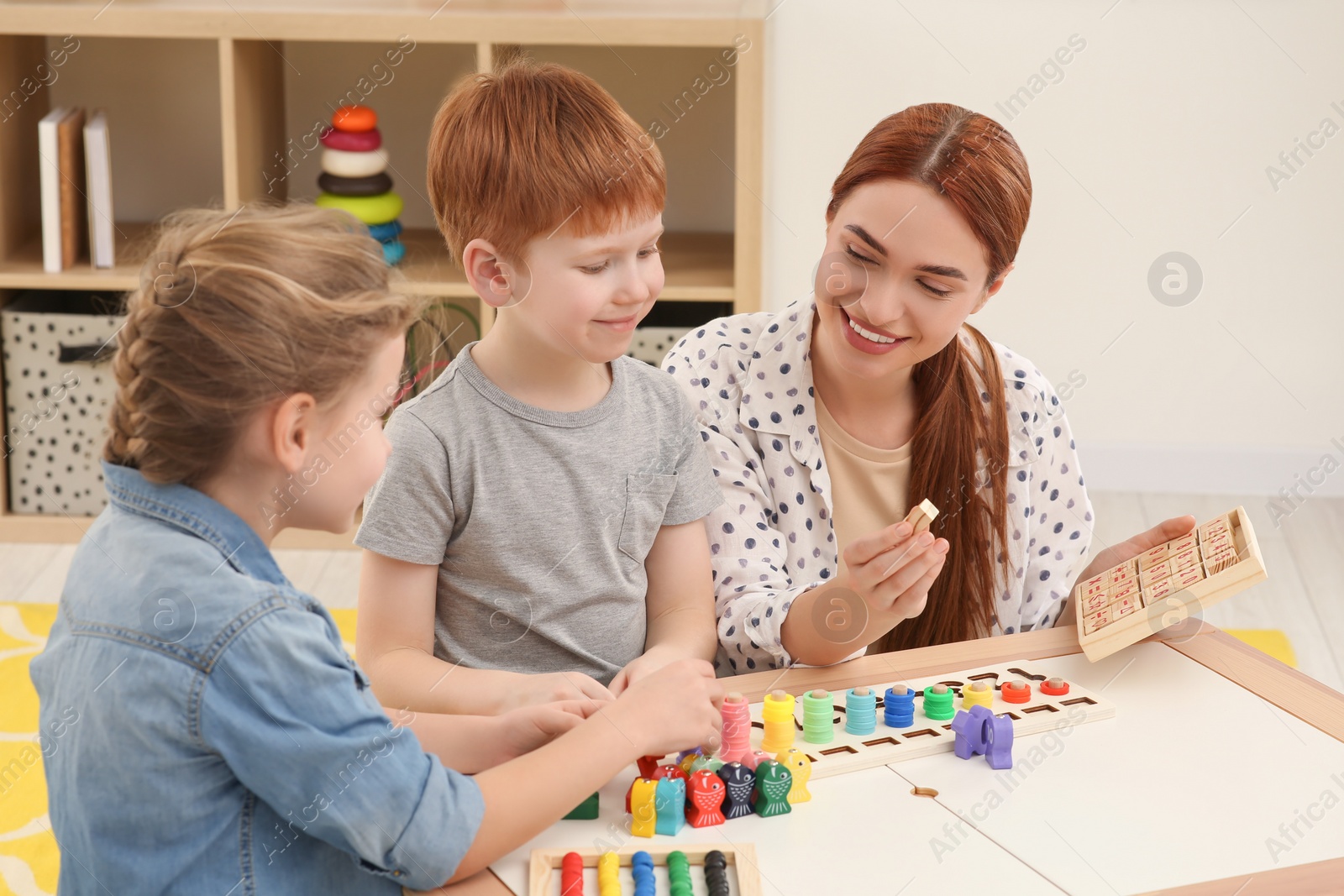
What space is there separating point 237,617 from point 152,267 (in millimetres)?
234

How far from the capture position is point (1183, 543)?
116 cm

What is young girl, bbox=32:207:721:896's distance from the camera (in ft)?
2.40

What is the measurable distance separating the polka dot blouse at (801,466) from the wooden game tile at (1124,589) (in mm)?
186

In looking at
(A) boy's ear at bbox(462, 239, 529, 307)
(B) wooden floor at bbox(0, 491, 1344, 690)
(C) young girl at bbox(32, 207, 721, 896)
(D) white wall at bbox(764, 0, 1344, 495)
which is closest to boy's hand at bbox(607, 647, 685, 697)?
(C) young girl at bbox(32, 207, 721, 896)

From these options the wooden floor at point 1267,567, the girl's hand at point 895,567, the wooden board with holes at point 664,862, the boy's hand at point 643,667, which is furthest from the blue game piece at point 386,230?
the wooden board with holes at point 664,862

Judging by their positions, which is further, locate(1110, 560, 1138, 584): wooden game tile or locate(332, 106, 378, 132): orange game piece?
locate(332, 106, 378, 132): orange game piece

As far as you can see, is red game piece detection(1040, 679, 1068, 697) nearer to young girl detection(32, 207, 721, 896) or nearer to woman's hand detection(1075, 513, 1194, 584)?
woman's hand detection(1075, 513, 1194, 584)

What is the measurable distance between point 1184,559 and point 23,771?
163 centimetres

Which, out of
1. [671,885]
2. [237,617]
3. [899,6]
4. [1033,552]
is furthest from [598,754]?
[899,6]

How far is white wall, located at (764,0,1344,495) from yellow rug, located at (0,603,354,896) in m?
1.59

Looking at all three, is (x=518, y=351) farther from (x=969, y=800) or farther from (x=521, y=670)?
(x=969, y=800)

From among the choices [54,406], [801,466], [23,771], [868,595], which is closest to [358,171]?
[54,406]

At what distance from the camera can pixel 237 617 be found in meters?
0.73

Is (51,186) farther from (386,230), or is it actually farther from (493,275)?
(493,275)
